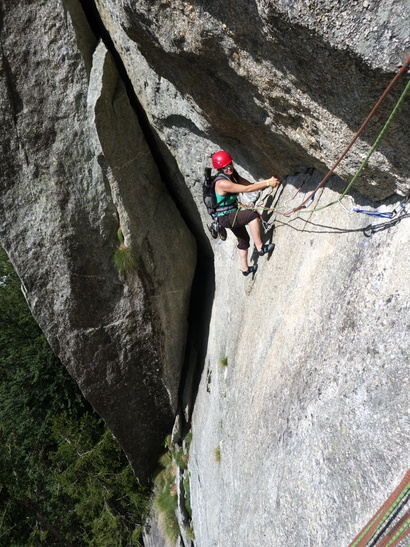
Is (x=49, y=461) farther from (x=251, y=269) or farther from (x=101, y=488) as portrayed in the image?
(x=251, y=269)

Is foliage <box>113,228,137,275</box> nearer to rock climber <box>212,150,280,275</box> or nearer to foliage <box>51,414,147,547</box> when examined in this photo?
rock climber <box>212,150,280,275</box>

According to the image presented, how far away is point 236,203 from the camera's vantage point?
21.2 feet

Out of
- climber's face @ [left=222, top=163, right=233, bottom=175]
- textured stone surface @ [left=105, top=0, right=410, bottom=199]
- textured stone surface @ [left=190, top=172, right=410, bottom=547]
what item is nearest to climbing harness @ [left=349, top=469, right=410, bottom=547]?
textured stone surface @ [left=190, top=172, right=410, bottom=547]

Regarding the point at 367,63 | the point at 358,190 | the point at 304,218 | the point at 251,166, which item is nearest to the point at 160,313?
the point at 251,166

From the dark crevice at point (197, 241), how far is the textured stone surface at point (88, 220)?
0.25m

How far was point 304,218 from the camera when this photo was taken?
5207mm

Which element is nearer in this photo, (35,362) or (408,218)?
(408,218)

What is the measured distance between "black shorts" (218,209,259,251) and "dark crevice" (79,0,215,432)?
177 centimetres

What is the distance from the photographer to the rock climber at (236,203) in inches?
230

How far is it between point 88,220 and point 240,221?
2.86 metres

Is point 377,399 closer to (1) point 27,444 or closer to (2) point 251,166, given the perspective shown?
(2) point 251,166

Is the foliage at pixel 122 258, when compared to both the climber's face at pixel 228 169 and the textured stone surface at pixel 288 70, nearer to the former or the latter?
the climber's face at pixel 228 169

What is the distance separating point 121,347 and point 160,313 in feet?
3.35

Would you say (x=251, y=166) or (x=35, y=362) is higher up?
(x=251, y=166)
